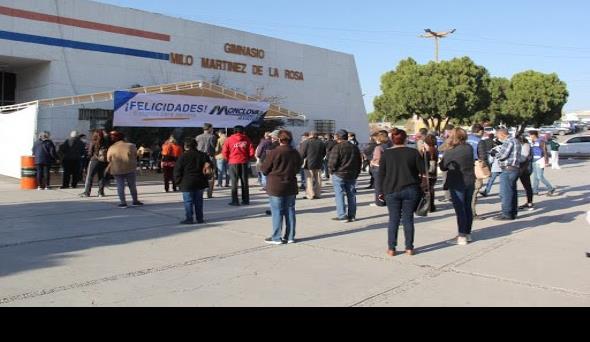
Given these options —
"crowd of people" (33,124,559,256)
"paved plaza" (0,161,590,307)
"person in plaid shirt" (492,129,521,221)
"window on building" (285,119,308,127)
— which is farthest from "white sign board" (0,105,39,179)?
"window on building" (285,119,308,127)

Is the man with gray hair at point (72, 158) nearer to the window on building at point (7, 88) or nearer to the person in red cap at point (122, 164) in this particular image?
the person in red cap at point (122, 164)

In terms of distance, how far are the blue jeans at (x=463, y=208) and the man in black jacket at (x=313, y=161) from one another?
5.14m

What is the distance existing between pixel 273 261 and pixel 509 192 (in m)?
5.23

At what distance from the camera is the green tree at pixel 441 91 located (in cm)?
3834

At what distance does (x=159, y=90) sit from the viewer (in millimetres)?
17641

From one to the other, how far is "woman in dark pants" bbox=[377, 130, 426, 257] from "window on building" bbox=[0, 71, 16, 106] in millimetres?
22138

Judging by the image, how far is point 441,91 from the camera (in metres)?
38.0

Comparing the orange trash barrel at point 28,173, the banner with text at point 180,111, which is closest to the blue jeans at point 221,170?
the banner with text at point 180,111

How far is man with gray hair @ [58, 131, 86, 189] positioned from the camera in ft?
A: 46.8

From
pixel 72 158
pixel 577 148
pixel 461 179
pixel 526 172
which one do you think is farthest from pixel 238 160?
pixel 577 148

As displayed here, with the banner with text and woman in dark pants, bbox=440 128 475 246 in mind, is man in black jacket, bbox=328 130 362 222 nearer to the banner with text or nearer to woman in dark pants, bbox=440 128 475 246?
woman in dark pants, bbox=440 128 475 246

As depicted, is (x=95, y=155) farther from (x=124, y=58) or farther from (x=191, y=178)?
(x=124, y=58)
